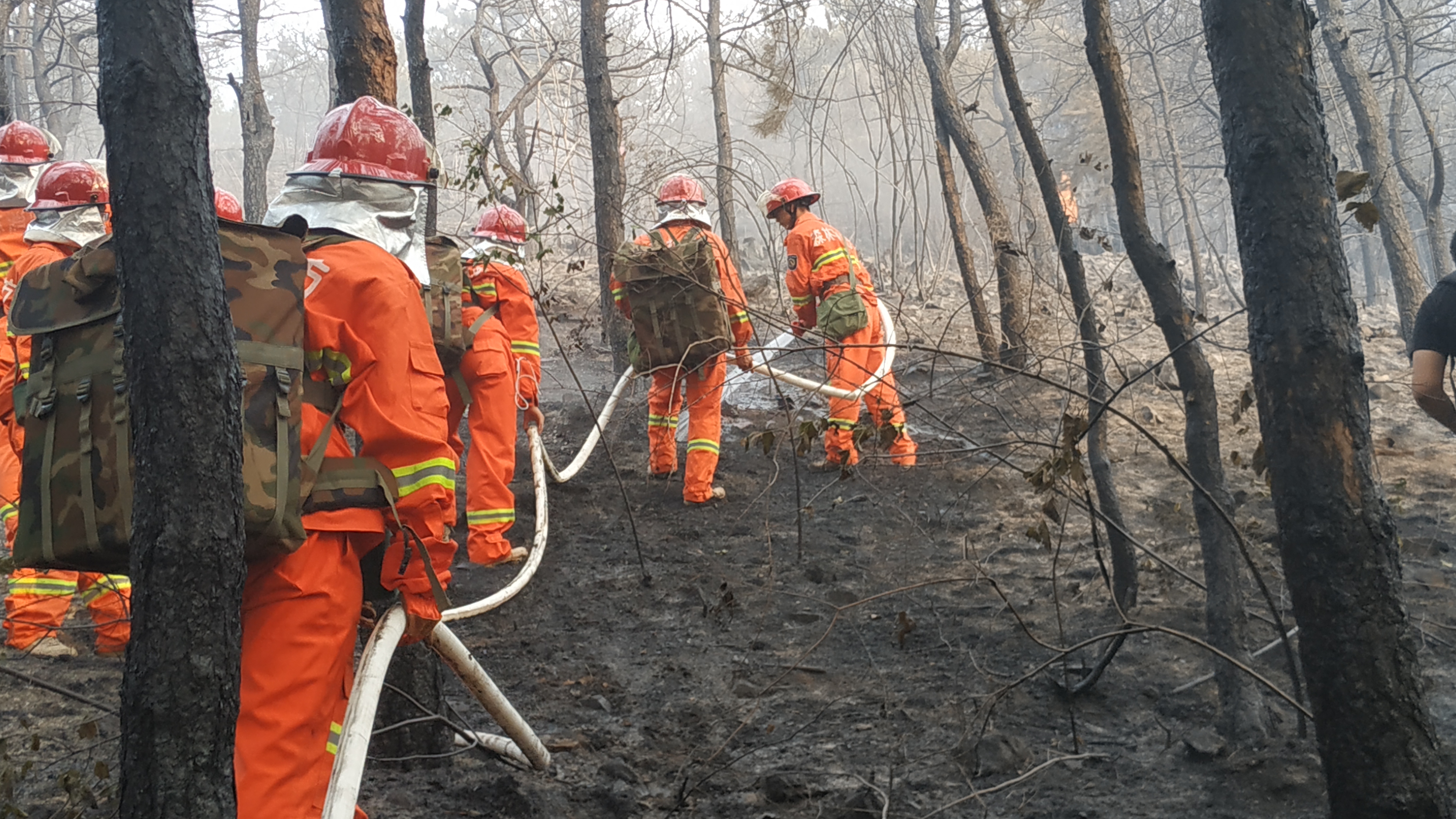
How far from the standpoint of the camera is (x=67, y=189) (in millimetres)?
4660

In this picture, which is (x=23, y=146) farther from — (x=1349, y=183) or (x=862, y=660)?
(x=1349, y=183)

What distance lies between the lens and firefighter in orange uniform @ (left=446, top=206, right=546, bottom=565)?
550 centimetres

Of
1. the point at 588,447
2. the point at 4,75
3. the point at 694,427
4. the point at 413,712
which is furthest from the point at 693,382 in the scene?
the point at 4,75

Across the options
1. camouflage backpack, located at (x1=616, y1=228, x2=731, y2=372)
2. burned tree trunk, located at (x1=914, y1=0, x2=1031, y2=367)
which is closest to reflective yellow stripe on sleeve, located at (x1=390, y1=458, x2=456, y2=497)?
camouflage backpack, located at (x1=616, y1=228, x2=731, y2=372)

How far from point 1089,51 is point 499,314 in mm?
3657

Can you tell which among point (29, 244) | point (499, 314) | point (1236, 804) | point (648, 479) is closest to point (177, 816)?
point (1236, 804)

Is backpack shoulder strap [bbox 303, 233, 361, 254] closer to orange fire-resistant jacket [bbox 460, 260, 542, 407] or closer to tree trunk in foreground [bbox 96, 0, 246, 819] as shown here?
tree trunk in foreground [bbox 96, 0, 246, 819]

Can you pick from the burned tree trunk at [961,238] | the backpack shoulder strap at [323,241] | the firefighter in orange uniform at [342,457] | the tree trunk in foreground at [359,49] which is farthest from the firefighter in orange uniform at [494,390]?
the burned tree trunk at [961,238]

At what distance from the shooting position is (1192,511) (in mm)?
6184

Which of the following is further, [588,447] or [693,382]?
[693,382]

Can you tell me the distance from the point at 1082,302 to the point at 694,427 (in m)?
2.88

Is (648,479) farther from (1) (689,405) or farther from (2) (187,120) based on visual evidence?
(2) (187,120)

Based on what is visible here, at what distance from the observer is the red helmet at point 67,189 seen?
→ 4.66 metres

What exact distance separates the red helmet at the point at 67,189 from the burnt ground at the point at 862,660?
2058mm
